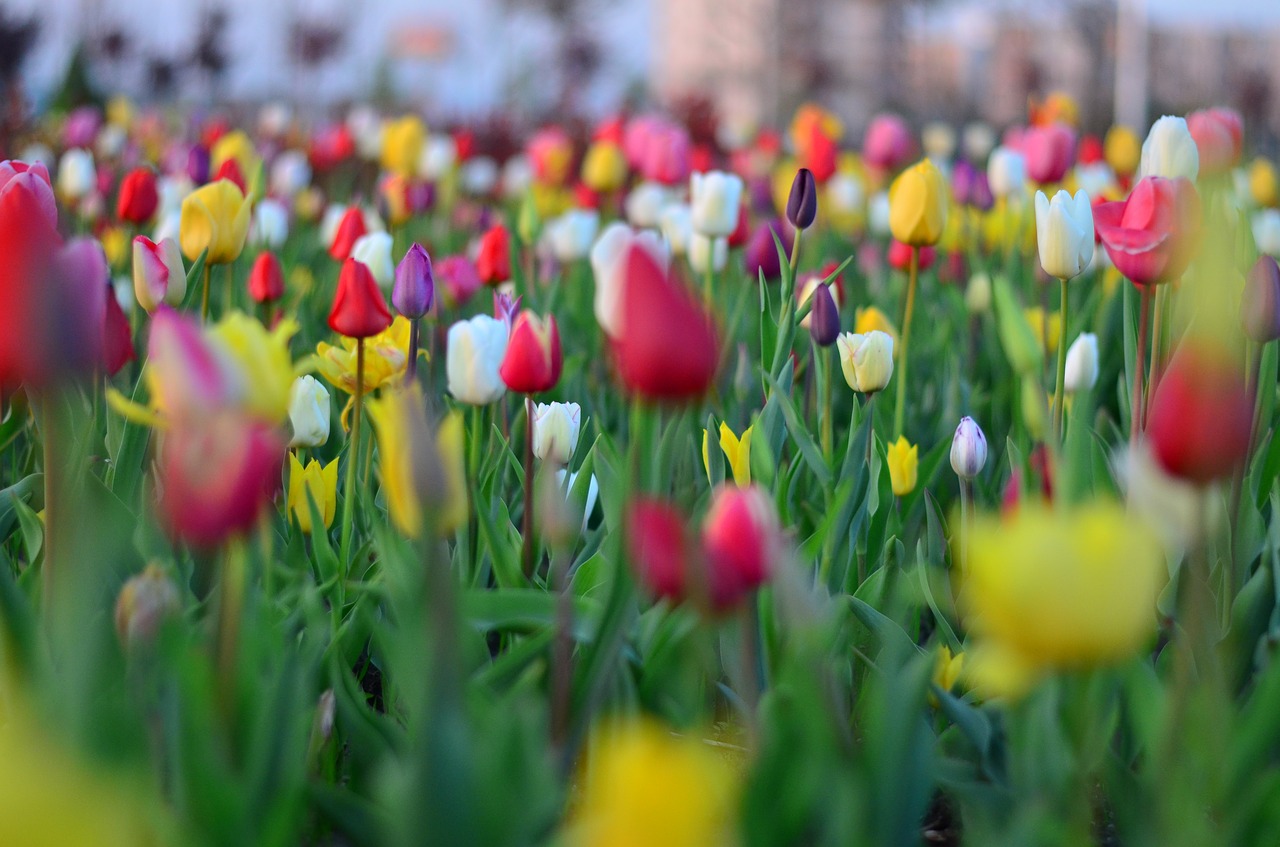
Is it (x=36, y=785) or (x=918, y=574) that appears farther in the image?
(x=918, y=574)

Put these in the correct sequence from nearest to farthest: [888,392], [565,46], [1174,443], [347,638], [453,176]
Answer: [1174,443], [347,638], [888,392], [453,176], [565,46]

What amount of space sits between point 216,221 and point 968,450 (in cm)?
106

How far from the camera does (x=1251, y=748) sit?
0.88 metres

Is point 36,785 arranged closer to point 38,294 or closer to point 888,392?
point 38,294

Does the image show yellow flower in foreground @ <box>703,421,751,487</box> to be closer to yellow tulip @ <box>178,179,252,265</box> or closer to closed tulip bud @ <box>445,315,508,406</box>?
closed tulip bud @ <box>445,315,508,406</box>

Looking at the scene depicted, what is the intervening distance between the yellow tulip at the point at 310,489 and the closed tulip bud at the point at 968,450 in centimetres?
74

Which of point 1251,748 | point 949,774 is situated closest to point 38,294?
point 949,774

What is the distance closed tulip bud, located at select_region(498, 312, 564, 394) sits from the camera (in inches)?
49.9

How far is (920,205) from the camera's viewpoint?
182 centimetres

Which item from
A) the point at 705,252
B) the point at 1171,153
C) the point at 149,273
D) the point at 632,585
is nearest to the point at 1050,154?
the point at 705,252

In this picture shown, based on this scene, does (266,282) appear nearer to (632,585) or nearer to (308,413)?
(308,413)

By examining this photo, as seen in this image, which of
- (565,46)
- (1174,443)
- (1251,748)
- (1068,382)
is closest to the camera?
(1174,443)

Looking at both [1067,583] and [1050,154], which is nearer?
[1067,583]

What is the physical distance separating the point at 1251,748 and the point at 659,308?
556 mm
